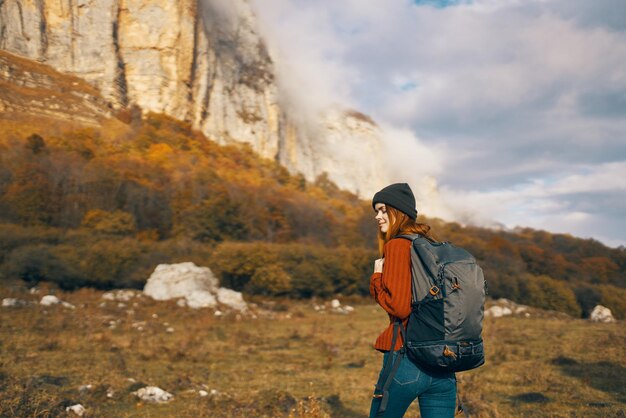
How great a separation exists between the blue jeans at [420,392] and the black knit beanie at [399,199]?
839 mm

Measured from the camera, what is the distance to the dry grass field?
20.6 feet

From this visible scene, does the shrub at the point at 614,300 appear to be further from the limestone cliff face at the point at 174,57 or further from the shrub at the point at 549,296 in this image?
the limestone cliff face at the point at 174,57

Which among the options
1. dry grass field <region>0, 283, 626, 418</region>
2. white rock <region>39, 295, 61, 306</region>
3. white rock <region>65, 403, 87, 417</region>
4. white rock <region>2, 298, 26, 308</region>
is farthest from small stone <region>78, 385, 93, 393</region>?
white rock <region>39, 295, 61, 306</region>

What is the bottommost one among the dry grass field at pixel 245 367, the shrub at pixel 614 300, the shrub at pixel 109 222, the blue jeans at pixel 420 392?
the shrub at pixel 614 300

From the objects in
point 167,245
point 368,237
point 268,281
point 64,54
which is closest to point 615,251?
point 368,237

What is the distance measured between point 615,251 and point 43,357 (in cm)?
7177

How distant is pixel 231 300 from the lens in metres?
22.6

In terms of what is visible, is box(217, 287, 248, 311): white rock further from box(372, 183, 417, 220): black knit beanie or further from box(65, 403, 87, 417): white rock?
box(372, 183, 417, 220): black knit beanie

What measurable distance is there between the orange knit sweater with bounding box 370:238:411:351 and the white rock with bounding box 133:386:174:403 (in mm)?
5629

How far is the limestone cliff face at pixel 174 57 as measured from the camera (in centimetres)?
5600

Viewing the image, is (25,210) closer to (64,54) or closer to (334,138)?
(64,54)

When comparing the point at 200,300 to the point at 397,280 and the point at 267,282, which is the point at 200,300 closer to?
the point at 267,282

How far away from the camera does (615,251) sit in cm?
6159

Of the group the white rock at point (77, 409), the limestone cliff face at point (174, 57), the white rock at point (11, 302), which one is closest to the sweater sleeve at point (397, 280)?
the white rock at point (77, 409)
